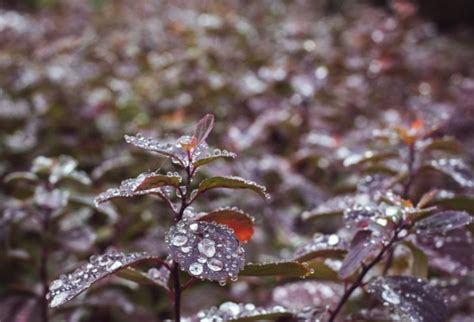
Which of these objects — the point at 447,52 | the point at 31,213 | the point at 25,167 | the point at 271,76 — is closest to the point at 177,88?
the point at 271,76

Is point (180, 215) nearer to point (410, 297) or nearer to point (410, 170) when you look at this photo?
point (410, 297)

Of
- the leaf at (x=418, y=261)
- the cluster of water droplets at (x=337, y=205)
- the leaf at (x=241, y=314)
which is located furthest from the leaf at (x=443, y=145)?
the leaf at (x=241, y=314)

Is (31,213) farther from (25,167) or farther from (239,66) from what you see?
(239,66)

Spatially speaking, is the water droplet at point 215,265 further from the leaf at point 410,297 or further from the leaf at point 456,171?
the leaf at point 456,171

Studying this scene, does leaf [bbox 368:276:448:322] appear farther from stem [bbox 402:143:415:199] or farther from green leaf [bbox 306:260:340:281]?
stem [bbox 402:143:415:199]

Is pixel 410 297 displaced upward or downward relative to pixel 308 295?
downward

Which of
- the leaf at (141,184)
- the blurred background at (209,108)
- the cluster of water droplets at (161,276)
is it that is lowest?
the cluster of water droplets at (161,276)

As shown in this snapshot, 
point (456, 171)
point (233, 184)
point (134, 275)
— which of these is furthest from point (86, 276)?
point (456, 171)
